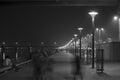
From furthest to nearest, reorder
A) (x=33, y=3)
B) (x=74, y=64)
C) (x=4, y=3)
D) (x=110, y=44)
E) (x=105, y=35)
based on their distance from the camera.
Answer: (x=105, y=35), (x=110, y=44), (x=33, y=3), (x=4, y=3), (x=74, y=64)

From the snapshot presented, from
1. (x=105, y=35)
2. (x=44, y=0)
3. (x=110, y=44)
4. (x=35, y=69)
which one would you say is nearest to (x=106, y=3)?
(x=44, y=0)

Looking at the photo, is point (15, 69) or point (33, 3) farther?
point (15, 69)

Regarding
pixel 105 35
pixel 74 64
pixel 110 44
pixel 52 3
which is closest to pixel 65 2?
pixel 52 3

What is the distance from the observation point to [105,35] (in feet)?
360

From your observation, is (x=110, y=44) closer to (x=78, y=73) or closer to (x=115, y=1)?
(x=115, y=1)

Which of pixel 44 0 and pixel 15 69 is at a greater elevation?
pixel 44 0

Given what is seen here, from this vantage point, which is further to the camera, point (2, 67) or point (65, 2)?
point (2, 67)

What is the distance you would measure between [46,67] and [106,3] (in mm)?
5752

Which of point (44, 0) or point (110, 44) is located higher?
point (44, 0)

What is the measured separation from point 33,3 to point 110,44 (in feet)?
77.4

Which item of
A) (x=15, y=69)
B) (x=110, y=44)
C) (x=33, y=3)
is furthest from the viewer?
(x=110, y=44)

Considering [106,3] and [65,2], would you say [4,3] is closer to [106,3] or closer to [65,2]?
[65,2]

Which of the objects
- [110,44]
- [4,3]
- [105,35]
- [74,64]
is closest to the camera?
[74,64]

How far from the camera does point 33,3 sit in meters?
18.4
